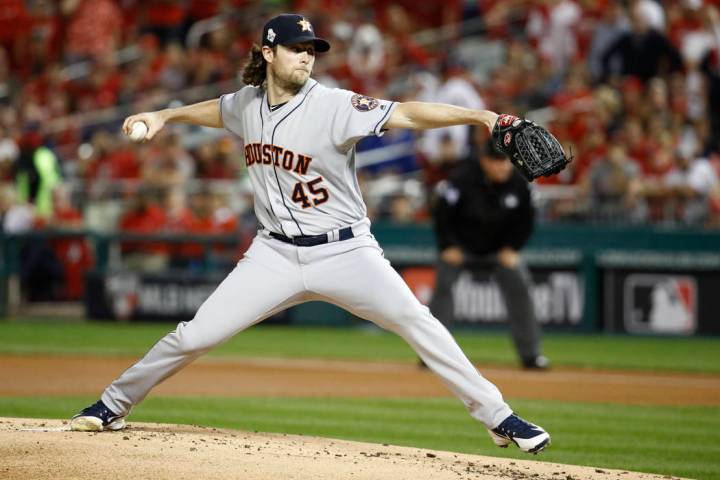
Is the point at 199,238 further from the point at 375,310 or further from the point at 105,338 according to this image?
the point at 375,310

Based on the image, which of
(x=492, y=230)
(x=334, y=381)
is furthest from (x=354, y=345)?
(x=334, y=381)

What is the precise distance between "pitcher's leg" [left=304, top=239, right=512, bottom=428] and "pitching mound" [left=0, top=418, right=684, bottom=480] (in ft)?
1.18

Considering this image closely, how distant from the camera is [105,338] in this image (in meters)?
14.8

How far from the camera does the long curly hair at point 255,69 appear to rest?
6.58m

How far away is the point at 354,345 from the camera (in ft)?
48.1

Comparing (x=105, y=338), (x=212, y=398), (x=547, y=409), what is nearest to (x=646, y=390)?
(x=547, y=409)

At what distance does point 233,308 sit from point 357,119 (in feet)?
3.74

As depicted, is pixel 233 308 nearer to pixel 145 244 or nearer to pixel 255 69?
pixel 255 69

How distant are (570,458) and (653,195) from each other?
8910 mm

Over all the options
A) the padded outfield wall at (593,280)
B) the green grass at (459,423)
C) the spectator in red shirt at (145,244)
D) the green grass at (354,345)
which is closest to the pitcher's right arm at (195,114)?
the green grass at (459,423)

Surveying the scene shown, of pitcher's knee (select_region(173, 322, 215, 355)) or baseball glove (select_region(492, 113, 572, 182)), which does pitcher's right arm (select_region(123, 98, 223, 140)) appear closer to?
pitcher's knee (select_region(173, 322, 215, 355))

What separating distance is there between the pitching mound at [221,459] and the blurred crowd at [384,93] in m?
9.59

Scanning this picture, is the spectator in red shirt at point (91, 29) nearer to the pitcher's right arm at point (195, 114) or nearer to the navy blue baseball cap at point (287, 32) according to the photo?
the pitcher's right arm at point (195, 114)

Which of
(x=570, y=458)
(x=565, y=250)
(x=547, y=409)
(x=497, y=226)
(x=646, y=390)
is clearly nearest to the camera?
(x=570, y=458)
